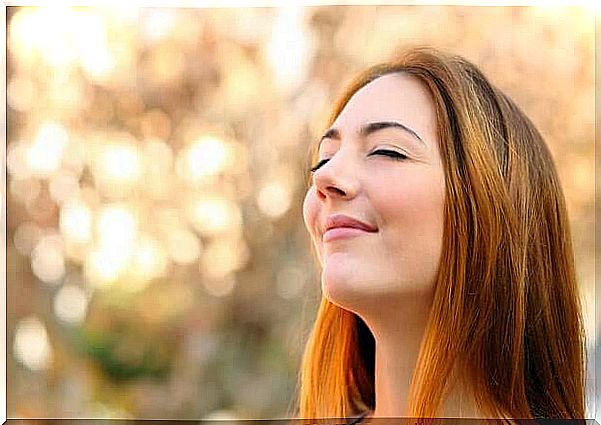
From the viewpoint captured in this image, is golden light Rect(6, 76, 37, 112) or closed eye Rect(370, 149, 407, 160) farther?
golden light Rect(6, 76, 37, 112)

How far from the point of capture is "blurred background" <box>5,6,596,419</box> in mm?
2145

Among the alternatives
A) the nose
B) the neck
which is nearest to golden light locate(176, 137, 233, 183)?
the nose

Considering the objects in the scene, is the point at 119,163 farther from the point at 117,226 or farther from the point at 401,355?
the point at 401,355

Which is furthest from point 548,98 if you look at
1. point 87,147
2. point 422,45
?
point 87,147

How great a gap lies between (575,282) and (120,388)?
1049mm

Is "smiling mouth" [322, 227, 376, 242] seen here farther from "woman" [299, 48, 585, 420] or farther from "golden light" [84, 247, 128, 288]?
"golden light" [84, 247, 128, 288]

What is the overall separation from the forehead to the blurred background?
0.27 feet

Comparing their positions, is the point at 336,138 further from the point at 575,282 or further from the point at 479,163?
the point at 575,282

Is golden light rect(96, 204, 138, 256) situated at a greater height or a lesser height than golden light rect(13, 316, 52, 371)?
greater

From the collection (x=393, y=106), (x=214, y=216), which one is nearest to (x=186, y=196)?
(x=214, y=216)

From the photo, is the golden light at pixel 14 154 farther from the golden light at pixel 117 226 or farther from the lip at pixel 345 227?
the lip at pixel 345 227

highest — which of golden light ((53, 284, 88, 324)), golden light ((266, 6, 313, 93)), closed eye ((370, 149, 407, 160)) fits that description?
golden light ((266, 6, 313, 93))

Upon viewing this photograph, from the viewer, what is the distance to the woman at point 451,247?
1.98 meters

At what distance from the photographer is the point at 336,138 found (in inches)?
81.7
